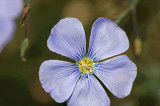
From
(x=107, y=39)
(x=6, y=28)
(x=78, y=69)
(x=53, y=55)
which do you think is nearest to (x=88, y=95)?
(x=78, y=69)

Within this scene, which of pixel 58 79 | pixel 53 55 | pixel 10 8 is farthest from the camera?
pixel 53 55

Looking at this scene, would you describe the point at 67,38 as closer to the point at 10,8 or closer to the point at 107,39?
the point at 107,39

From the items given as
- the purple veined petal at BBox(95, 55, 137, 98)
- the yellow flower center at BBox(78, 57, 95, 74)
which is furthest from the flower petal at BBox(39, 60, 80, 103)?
the purple veined petal at BBox(95, 55, 137, 98)

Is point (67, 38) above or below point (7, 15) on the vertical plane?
below

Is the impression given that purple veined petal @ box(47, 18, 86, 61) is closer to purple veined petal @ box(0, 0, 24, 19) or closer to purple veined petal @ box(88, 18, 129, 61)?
purple veined petal @ box(88, 18, 129, 61)

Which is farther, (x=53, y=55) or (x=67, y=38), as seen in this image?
(x=53, y=55)

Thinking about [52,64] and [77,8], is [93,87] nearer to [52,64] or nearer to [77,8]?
[52,64]

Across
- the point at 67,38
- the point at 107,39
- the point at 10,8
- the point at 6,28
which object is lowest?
the point at 107,39
